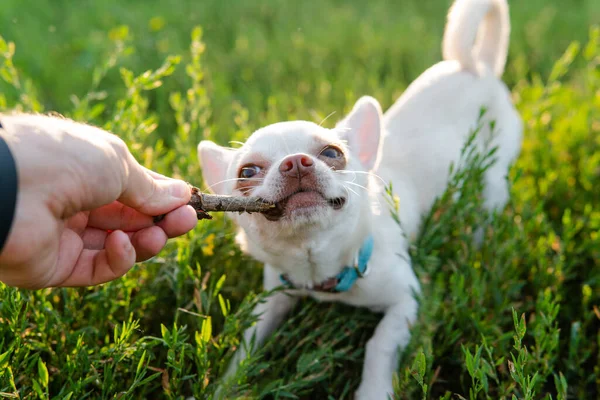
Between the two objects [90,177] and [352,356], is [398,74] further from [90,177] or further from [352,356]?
[90,177]

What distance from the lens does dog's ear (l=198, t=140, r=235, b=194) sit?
2.53 meters

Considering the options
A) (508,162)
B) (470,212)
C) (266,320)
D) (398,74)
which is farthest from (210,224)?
(398,74)

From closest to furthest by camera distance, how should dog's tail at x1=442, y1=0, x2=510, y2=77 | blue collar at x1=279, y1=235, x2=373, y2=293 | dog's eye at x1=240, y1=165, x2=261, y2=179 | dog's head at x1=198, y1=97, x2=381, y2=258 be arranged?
dog's head at x1=198, y1=97, x2=381, y2=258 → dog's eye at x1=240, y1=165, x2=261, y2=179 → blue collar at x1=279, y1=235, x2=373, y2=293 → dog's tail at x1=442, y1=0, x2=510, y2=77

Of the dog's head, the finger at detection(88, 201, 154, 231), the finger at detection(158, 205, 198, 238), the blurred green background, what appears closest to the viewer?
the finger at detection(158, 205, 198, 238)

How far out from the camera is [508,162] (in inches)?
134

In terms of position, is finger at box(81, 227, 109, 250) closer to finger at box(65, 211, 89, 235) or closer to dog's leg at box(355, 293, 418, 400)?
finger at box(65, 211, 89, 235)

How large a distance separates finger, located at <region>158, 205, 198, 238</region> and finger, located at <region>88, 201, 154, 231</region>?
115 millimetres

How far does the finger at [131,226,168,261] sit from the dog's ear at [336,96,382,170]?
1012mm

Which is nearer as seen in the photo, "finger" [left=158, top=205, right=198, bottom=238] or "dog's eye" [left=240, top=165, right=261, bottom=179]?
"finger" [left=158, top=205, right=198, bottom=238]

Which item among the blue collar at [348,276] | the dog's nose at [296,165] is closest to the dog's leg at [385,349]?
the blue collar at [348,276]

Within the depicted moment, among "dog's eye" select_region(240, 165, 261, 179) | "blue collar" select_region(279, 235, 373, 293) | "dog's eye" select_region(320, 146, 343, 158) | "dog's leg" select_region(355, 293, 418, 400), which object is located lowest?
"dog's leg" select_region(355, 293, 418, 400)

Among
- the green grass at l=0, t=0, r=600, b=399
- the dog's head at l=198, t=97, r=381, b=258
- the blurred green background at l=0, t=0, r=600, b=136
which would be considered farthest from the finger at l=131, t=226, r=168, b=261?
the blurred green background at l=0, t=0, r=600, b=136

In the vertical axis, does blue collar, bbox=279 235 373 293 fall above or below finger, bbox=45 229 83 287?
below

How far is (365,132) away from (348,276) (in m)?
0.64
